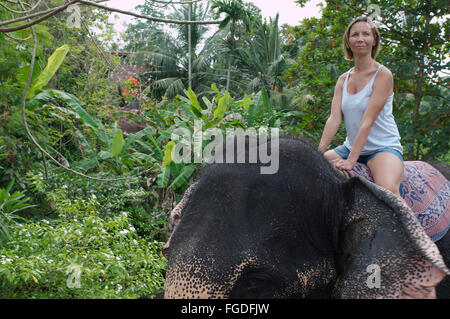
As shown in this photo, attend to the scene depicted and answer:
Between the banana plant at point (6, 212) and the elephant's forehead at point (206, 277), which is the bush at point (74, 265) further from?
the elephant's forehead at point (206, 277)

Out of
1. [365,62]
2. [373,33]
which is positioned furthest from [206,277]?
[373,33]

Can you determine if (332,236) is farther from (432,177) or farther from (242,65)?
(242,65)

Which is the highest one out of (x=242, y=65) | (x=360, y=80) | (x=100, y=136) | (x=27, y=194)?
(x=242, y=65)

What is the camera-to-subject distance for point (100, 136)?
23.7ft

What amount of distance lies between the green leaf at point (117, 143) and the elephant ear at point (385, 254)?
5.58 meters

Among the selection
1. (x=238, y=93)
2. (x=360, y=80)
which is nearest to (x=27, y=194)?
(x=360, y=80)

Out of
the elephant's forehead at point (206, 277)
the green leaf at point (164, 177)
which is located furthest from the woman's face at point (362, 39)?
the green leaf at point (164, 177)

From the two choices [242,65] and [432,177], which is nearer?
[432,177]

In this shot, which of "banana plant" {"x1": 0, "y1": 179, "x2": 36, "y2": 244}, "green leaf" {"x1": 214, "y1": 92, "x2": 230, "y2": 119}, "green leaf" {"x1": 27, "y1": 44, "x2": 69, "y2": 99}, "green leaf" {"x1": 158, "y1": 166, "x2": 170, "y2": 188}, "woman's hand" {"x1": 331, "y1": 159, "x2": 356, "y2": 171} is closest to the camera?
"woman's hand" {"x1": 331, "y1": 159, "x2": 356, "y2": 171}

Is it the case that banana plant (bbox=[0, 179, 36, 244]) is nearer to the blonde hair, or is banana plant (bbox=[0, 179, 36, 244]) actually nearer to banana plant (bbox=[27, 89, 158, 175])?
banana plant (bbox=[27, 89, 158, 175])

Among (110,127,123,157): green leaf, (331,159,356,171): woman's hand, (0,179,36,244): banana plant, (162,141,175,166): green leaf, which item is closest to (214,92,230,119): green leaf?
(162,141,175,166): green leaf

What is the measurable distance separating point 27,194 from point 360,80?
552cm

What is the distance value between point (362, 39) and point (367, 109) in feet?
1.26

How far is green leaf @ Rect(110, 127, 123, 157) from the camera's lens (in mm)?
6610
